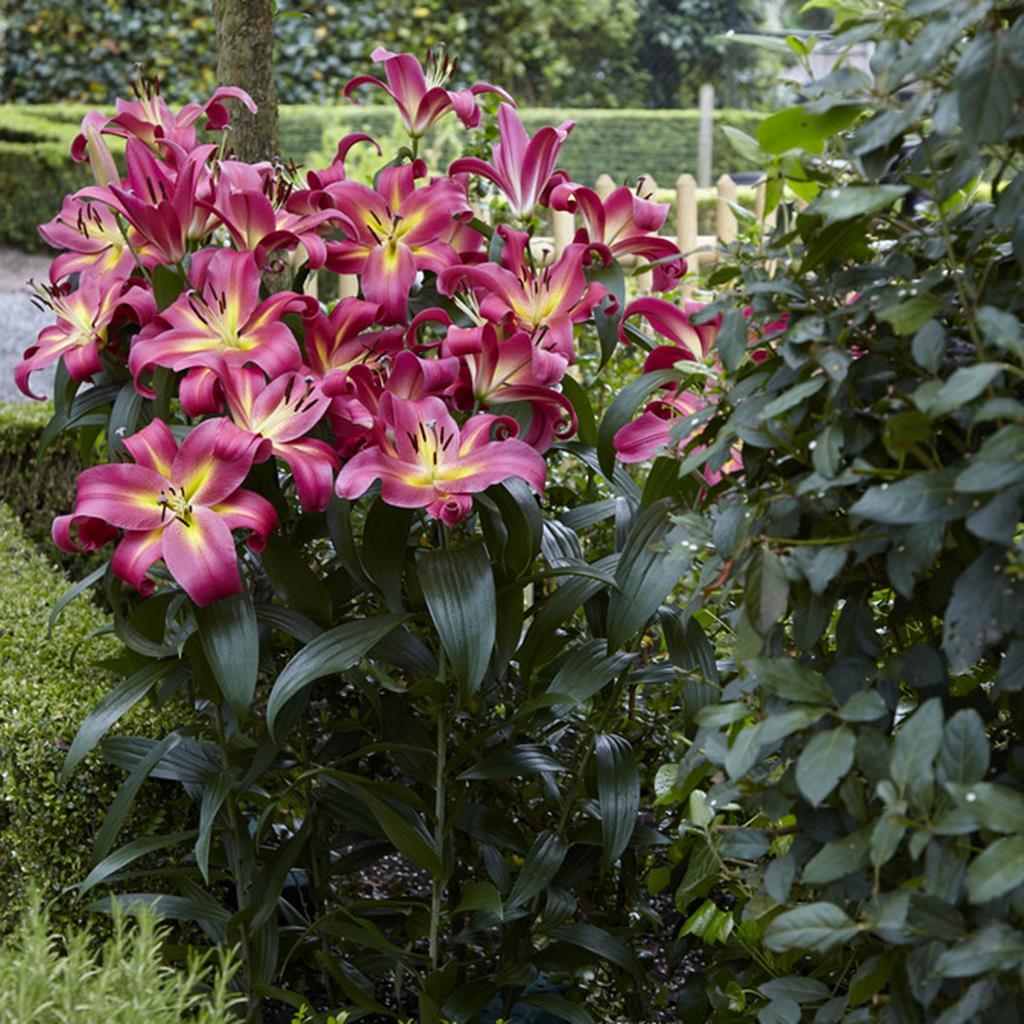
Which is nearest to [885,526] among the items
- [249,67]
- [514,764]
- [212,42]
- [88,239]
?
[514,764]

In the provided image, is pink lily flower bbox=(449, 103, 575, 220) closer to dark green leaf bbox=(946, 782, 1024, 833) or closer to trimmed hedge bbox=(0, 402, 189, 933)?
trimmed hedge bbox=(0, 402, 189, 933)

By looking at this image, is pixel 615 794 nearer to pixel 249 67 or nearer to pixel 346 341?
pixel 346 341

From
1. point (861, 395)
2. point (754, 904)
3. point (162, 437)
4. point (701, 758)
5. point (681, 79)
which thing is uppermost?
point (861, 395)

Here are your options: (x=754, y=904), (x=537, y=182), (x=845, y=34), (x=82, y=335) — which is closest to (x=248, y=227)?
(x=82, y=335)

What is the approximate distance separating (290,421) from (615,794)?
64 centimetres

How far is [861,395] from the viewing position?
1316 mm

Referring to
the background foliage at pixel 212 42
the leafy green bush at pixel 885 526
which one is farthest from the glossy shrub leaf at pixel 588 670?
the background foliage at pixel 212 42

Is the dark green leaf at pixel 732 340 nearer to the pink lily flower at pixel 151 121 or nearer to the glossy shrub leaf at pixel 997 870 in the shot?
the glossy shrub leaf at pixel 997 870

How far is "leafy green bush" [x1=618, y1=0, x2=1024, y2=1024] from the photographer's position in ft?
3.55

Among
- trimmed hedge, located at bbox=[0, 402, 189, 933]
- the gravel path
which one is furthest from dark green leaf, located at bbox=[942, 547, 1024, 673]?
the gravel path

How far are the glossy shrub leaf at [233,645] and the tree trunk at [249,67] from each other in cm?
129

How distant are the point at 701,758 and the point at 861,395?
1.33 ft

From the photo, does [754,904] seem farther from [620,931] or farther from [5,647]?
[5,647]

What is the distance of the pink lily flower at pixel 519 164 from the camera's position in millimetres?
1864
